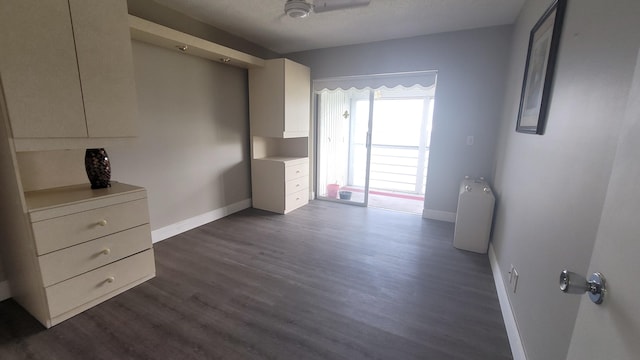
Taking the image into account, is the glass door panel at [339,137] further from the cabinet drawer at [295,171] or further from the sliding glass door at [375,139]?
the cabinet drawer at [295,171]

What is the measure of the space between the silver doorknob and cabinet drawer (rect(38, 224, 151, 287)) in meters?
2.53

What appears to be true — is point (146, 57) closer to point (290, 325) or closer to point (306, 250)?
point (306, 250)

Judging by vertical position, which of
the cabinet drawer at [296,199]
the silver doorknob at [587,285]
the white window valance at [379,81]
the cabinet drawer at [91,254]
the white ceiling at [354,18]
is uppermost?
the white ceiling at [354,18]

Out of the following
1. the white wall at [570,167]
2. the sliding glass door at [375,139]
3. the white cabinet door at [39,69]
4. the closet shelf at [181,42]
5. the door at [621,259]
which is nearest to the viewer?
the door at [621,259]

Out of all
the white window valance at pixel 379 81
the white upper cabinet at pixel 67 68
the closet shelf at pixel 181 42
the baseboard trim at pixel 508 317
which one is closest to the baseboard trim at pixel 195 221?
the white upper cabinet at pixel 67 68

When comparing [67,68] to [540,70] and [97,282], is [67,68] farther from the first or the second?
[540,70]

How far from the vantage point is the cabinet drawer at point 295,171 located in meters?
3.96

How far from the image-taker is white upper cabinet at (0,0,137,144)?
59.8 inches

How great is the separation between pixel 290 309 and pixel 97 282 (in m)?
1.41

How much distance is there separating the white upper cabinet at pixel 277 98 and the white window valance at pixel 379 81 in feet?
1.43

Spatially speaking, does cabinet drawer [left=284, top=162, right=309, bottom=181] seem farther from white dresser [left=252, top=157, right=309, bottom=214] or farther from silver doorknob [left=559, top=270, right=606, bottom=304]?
silver doorknob [left=559, top=270, right=606, bottom=304]

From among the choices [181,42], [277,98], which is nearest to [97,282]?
[181,42]

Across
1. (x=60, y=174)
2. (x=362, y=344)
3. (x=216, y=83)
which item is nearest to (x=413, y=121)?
(x=216, y=83)

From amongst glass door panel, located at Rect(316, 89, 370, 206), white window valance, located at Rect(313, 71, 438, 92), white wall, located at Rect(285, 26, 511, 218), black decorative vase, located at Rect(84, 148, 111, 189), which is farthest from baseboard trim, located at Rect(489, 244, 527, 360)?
black decorative vase, located at Rect(84, 148, 111, 189)
